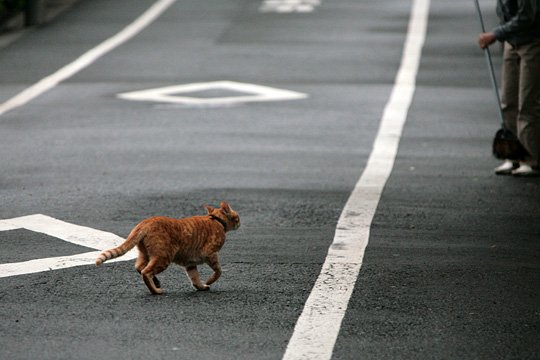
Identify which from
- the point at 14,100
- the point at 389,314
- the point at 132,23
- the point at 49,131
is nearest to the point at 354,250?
the point at 389,314

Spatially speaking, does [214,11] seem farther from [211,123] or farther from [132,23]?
[211,123]

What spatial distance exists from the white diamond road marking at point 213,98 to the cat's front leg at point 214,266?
28.7 ft

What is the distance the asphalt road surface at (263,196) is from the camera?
6637 millimetres

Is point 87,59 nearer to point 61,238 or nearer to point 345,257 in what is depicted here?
point 61,238

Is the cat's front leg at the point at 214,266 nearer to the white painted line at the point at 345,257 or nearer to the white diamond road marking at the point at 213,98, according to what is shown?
the white painted line at the point at 345,257

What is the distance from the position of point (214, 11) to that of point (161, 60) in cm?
670

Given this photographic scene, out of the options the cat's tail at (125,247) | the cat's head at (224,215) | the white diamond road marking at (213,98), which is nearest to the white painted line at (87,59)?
the white diamond road marking at (213,98)

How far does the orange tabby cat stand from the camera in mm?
7008

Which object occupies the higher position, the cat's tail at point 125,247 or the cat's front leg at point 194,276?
the cat's tail at point 125,247

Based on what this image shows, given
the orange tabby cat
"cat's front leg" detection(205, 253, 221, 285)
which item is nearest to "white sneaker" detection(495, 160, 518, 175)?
the orange tabby cat

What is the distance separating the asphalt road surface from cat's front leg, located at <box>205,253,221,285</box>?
62mm

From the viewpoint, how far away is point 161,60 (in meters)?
20.4

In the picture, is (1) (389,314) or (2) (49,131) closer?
(1) (389,314)

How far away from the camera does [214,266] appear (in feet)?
24.0
